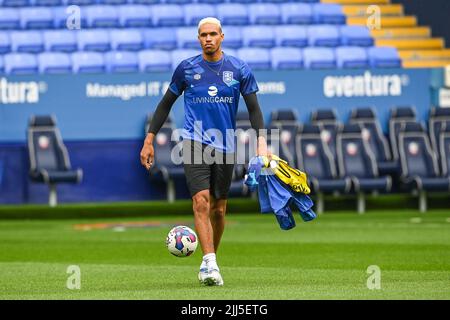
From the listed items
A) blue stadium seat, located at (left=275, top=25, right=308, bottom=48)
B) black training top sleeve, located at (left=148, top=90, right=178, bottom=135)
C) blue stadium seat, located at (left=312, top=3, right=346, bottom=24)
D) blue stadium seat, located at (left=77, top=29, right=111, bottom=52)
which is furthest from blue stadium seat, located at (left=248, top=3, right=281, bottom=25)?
black training top sleeve, located at (left=148, top=90, right=178, bottom=135)

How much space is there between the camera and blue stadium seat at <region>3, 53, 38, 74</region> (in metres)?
24.4

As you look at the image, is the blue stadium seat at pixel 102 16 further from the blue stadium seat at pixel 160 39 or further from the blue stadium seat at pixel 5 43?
the blue stadium seat at pixel 5 43

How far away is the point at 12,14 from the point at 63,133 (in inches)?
119

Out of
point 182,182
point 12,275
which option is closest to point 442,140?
point 182,182

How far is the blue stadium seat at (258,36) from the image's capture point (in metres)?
26.0

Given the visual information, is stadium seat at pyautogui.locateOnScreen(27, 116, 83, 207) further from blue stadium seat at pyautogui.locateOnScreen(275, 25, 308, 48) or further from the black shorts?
the black shorts

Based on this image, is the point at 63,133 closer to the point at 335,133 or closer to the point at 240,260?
the point at 335,133

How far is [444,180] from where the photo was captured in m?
23.9

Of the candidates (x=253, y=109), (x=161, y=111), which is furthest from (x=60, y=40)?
(x=253, y=109)

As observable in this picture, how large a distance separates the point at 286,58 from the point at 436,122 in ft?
10.4

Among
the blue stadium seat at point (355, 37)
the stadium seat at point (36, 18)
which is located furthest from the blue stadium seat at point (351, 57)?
the stadium seat at point (36, 18)

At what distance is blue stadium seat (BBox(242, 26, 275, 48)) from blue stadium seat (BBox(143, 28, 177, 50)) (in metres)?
1.44

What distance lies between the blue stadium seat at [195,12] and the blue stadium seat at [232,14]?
0.59 ft

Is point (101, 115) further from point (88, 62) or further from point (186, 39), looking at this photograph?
point (186, 39)
